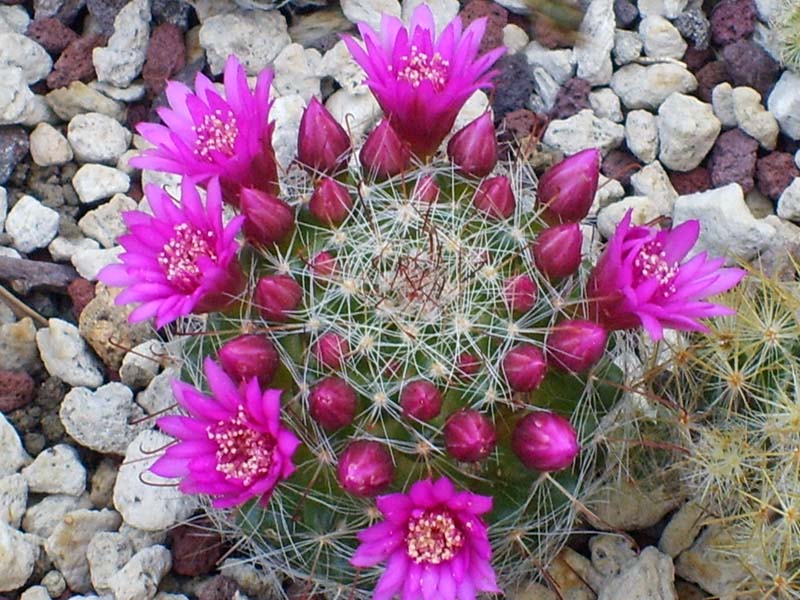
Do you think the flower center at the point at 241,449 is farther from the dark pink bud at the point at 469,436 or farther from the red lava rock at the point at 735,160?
the red lava rock at the point at 735,160

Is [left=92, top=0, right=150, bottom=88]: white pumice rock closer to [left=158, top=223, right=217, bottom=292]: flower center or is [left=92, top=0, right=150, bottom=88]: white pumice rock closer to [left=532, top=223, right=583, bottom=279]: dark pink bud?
[left=158, top=223, right=217, bottom=292]: flower center

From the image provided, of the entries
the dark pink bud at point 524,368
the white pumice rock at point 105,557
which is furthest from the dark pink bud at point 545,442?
the white pumice rock at point 105,557

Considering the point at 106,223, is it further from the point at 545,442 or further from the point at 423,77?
the point at 545,442

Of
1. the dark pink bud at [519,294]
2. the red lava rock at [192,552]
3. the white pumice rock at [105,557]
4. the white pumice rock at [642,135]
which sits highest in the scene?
the dark pink bud at [519,294]

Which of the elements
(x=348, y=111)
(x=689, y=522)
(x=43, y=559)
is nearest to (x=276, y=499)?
(x=43, y=559)

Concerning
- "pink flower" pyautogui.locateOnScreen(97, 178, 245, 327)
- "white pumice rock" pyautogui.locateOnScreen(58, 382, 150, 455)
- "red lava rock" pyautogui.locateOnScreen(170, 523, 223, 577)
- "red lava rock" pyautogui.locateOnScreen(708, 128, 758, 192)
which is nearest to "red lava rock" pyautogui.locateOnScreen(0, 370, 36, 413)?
"white pumice rock" pyautogui.locateOnScreen(58, 382, 150, 455)

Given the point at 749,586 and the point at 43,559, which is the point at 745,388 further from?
the point at 43,559
